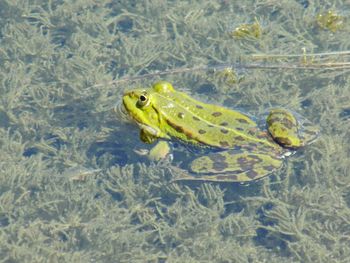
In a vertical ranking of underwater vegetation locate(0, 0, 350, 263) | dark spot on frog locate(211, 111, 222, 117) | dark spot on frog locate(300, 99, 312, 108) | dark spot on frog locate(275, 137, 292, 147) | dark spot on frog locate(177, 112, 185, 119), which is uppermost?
dark spot on frog locate(275, 137, 292, 147)

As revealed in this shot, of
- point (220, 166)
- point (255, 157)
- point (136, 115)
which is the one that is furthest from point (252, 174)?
point (136, 115)

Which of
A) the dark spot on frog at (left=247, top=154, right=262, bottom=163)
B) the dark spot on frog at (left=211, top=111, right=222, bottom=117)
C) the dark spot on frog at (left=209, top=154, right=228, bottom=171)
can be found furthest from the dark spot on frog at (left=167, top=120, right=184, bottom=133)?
the dark spot on frog at (left=247, top=154, right=262, bottom=163)

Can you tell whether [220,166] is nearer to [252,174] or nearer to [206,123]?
[252,174]

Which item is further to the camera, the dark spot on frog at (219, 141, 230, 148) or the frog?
the dark spot on frog at (219, 141, 230, 148)

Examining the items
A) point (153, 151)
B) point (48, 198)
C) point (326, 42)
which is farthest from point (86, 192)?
point (326, 42)

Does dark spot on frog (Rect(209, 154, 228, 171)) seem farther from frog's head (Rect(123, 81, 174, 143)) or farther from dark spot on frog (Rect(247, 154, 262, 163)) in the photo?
frog's head (Rect(123, 81, 174, 143))

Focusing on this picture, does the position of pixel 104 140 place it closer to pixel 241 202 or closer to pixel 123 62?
pixel 123 62

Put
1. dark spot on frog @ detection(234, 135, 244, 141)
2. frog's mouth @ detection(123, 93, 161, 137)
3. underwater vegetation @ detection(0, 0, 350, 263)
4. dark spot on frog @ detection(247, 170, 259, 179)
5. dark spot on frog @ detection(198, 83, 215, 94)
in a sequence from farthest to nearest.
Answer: dark spot on frog @ detection(198, 83, 215, 94)
frog's mouth @ detection(123, 93, 161, 137)
dark spot on frog @ detection(234, 135, 244, 141)
dark spot on frog @ detection(247, 170, 259, 179)
underwater vegetation @ detection(0, 0, 350, 263)
